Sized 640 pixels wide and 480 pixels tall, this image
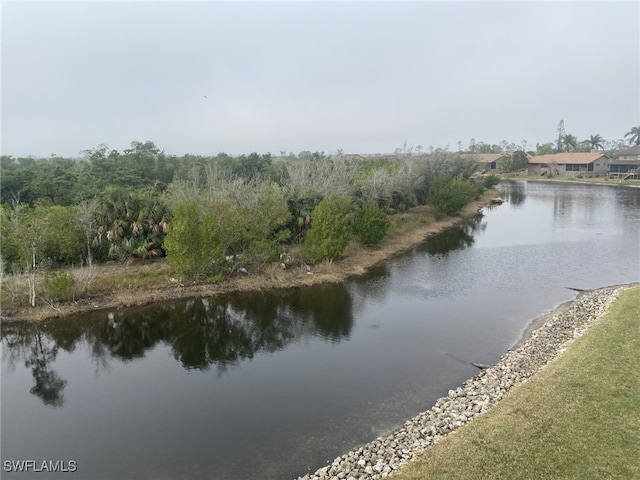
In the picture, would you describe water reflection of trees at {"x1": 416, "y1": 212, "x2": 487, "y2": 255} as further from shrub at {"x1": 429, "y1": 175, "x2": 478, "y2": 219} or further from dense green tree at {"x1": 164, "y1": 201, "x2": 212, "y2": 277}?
dense green tree at {"x1": 164, "y1": 201, "x2": 212, "y2": 277}

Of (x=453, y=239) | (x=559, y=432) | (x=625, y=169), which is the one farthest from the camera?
(x=625, y=169)

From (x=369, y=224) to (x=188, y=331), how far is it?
18211 mm

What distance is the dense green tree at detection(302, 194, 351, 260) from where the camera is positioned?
98.1 ft

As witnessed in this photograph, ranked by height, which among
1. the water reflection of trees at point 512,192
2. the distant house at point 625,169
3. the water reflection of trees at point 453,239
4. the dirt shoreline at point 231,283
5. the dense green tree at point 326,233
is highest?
the distant house at point 625,169

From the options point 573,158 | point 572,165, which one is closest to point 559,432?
point 572,165

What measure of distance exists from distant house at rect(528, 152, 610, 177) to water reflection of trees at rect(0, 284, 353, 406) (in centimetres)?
10083

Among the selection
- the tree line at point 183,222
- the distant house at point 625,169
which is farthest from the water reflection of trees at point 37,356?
the distant house at point 625,169

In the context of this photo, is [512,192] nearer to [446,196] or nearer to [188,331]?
[446,196]

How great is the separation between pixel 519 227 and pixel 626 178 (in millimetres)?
65231

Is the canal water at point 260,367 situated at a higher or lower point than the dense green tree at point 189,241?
lower

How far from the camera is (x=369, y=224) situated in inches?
1393

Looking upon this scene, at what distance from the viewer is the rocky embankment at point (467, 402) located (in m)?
11.6

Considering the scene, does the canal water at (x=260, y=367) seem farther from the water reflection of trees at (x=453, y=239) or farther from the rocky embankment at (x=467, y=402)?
the water reflection of trees at (x=453, y=239)

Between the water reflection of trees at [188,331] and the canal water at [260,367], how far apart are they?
0.32 feet
